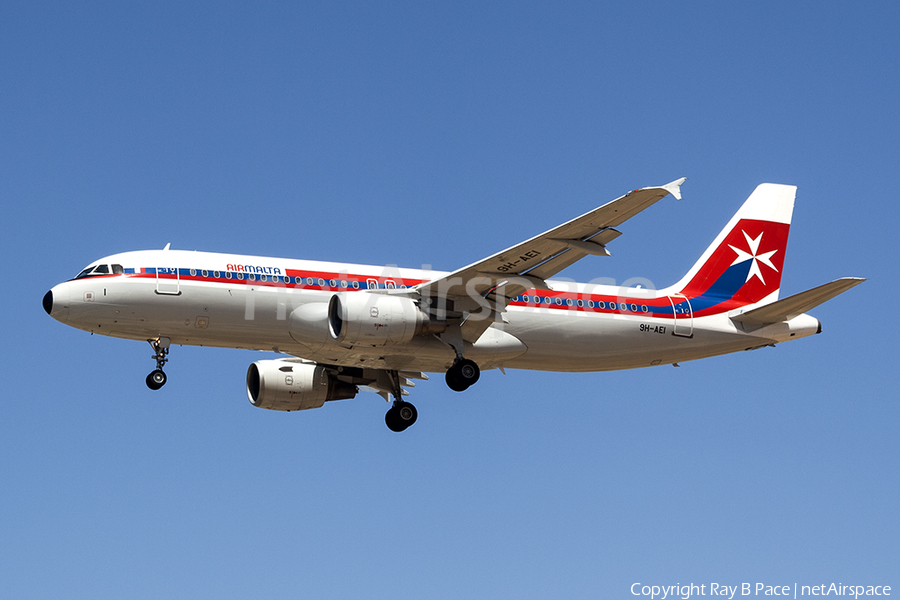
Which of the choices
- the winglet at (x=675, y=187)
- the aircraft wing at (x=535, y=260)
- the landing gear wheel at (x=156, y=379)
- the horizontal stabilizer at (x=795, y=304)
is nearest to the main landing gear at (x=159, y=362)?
the landing gear wheel at (x=156, y=379)

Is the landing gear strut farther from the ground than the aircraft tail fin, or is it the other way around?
the aircraft tail fin

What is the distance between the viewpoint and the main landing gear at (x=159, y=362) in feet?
100

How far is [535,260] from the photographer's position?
96.9ft

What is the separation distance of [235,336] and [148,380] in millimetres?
2656

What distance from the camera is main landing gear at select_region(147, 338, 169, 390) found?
3048 cm

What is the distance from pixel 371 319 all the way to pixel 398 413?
5798mm

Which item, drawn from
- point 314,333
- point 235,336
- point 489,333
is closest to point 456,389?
point 489,333

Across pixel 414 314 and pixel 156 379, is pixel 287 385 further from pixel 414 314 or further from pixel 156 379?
pixel 414 314

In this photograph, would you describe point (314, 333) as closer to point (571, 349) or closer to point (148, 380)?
point (148, 380)

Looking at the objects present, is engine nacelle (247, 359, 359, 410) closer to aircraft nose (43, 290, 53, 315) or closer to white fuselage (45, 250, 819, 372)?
white fuselage (45, 250, 819, 372)

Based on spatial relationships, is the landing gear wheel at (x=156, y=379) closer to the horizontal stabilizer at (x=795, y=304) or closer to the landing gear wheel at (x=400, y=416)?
the landing gear wheel at (x=400, y=416)

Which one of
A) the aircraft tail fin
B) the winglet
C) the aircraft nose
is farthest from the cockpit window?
the aircraft tail fin

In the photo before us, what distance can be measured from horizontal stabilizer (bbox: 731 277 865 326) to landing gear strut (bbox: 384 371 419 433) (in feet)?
34.5

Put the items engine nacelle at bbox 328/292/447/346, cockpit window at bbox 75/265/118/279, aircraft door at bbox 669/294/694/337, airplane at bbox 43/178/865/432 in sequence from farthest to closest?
aircraft door at bbox 669/294/694/337
cockpit window at bbox 75/265/118/279
airplane at bbox 43/178/865/432
engine nacelle at bbox 328/292/447/346
